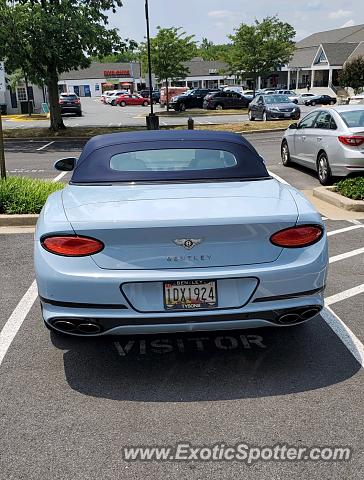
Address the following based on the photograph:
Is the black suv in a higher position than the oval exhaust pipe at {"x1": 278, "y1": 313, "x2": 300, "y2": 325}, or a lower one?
lower

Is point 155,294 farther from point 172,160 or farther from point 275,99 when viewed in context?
point 275,99

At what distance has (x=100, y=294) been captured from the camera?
313 centimetres

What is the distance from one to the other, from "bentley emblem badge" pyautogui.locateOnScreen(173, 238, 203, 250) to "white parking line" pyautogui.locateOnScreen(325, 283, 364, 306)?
2109 millimetres

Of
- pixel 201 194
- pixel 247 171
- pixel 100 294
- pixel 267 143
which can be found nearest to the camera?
pixel 100 294

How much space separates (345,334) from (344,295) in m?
0.87

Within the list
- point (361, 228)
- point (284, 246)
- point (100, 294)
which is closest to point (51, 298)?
point (100, 294)

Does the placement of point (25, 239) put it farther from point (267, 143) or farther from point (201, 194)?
point (267, 143)

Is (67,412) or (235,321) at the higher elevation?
(235,321)

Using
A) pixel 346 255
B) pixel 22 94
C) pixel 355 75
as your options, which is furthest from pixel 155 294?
pixel 355 75

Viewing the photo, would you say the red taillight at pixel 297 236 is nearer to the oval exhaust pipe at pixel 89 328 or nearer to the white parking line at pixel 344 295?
the oval exhaust pipe at pixel 89 328

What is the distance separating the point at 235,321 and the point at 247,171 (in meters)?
1.44

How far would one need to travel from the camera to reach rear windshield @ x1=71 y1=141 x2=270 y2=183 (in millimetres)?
4094

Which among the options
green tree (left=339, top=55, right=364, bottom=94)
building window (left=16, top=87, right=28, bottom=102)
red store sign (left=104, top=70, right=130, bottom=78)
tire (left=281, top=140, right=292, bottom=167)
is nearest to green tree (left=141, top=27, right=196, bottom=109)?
building window (left=16, top=87, right=28, bottom=102)

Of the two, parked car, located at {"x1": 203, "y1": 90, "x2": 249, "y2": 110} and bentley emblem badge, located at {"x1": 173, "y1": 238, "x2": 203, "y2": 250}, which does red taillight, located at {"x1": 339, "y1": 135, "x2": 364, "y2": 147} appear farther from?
parked car, located at {"x1": 203, "y1": 90, "x2": 249, "y2": 110}
